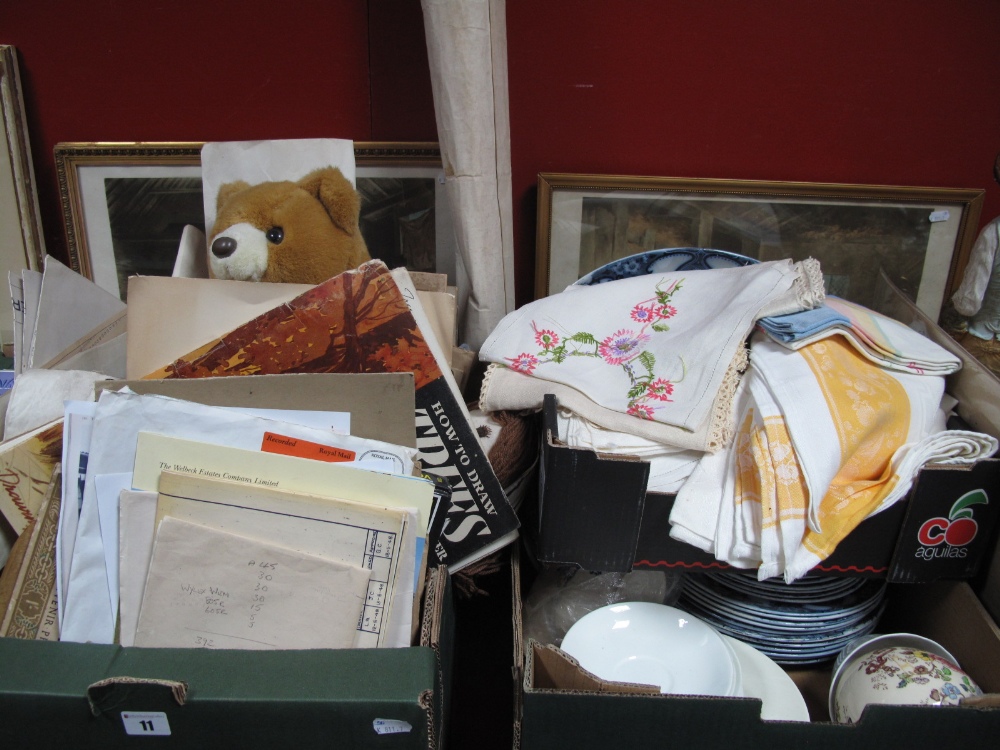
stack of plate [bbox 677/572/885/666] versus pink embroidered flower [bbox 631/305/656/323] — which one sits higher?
pink embroidered flower [bbox 631/305/656/323]

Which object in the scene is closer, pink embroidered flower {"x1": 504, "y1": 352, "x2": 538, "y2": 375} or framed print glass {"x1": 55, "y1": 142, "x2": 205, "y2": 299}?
pink embroidered flower {"x1": 504, "y1": 352, "x2": 538, "y2": 375}

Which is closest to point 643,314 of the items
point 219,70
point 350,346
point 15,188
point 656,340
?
point 656,340

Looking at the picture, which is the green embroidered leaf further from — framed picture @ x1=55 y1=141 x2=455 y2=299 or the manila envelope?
framed picture @ x1=55 y1=141 x2=455 y2=299

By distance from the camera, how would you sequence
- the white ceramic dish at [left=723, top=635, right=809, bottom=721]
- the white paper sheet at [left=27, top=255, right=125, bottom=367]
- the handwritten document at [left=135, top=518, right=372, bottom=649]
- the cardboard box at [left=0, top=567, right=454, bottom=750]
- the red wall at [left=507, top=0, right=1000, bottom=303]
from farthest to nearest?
the red wall at [left=507, top=0, right=1000, bottom=303] → the white paper sheet at [left=27, top=255, right=125, bottom=367] → the white ceramic dish at [left=723, top=635, right=809, bottom=721] → the handwritten document at [left=135, top=518, right=372, bottom=649] → the cardboard box at [left=0, top=567, right=454, bottom=750]

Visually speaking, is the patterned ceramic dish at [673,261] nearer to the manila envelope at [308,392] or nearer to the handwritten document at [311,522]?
the manila envelope at [308,392]

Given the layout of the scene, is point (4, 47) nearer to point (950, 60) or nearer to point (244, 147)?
point (244, 147)

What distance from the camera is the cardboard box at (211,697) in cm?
53

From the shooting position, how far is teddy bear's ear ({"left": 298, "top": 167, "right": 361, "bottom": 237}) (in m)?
0.87

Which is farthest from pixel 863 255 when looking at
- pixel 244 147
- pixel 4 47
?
pixel 4 47

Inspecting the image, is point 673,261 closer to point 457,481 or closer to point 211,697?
point 457,481

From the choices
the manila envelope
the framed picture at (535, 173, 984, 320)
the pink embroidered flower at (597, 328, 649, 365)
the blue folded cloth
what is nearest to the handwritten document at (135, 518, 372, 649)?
the manila envelope

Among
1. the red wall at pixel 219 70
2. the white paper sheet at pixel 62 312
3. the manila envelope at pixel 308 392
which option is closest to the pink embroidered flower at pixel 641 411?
the manila envelope at pixel 308 392

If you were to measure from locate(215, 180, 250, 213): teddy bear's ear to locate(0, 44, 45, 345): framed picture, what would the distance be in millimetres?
398

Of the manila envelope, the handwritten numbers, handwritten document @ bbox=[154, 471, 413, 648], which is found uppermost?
the manila envelope
